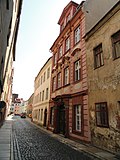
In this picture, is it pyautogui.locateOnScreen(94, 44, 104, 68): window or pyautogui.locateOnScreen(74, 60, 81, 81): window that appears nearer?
pyautogui.locateOnScreen(94, 44, 104, 68): window

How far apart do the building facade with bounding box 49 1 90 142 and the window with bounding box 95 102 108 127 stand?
46.8 inches

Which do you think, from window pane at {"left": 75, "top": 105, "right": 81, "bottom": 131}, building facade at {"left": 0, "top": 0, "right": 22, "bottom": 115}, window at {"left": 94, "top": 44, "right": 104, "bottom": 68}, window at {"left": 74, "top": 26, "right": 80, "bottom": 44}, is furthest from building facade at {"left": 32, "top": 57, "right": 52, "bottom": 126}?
window at {"left": 94, "top": 44, "right": 104, "bottom": 68}

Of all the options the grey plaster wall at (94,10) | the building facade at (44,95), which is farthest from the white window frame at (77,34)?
the building facade at (44,95)

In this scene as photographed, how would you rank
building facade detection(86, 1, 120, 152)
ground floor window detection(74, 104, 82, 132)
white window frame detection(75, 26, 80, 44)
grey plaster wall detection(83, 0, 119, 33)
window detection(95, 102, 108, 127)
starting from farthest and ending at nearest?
white window frame detection(75, 26, 80, 44)
grey plaster wall detection(83, 0, 119, 33)
ground floor window detection(74, 104, 82, 132)
window detection(95, 102, 108, 127)
building facade detection(86, 1, 120, 152)

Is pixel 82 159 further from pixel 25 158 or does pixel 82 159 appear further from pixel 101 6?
pixel 101 6

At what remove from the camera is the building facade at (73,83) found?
11.5m

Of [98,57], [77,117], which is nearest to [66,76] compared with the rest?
[77,117]

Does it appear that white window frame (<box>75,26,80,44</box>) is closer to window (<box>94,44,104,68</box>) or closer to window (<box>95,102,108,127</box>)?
window (<box>94,44,104,68</box>)

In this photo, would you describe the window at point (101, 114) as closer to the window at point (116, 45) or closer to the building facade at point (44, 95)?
the window at point (116, 45)

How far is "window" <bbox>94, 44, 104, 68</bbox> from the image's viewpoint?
10.2 meters

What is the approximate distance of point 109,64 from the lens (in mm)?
9062

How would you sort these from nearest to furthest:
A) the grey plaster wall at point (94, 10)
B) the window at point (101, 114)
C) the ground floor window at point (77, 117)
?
1. the window at point (101, 114)
2. the ground floor window at point (77, 117)
3. the grey plaster wall at point (94, 10)

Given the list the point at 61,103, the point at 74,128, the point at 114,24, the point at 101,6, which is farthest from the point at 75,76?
the point at 101,6

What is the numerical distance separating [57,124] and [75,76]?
19.8ft
